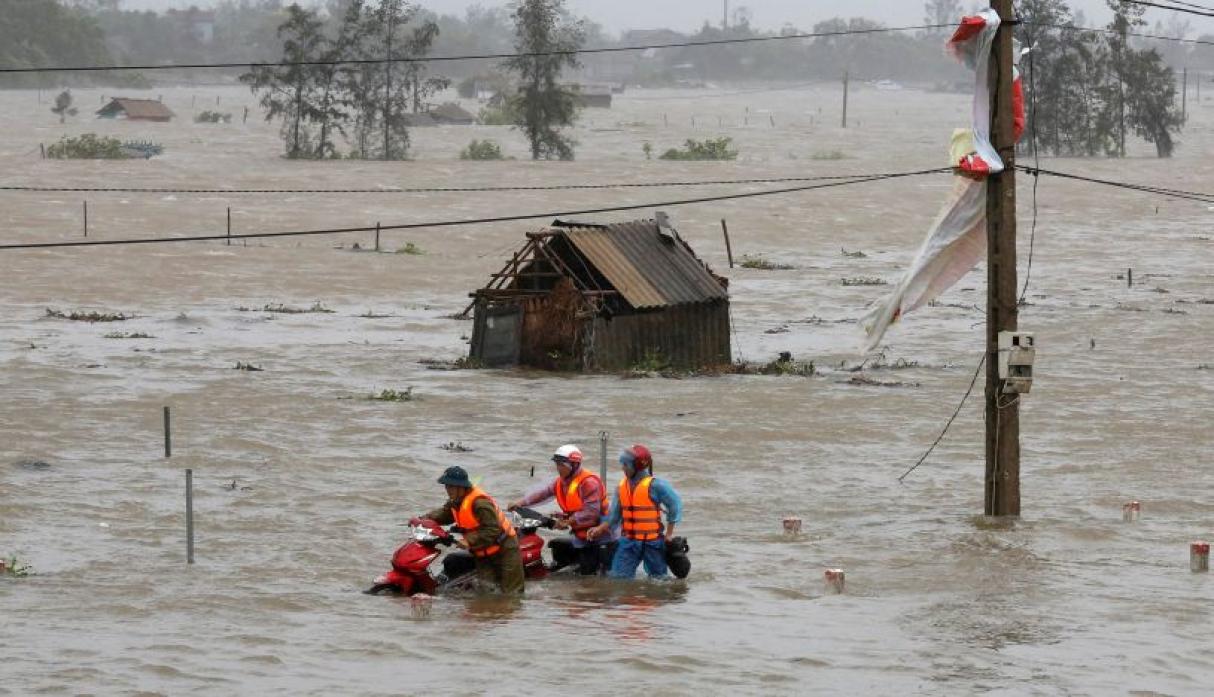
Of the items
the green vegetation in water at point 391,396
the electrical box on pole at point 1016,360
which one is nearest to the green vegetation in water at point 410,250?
the green vegetation in water at point 391,396

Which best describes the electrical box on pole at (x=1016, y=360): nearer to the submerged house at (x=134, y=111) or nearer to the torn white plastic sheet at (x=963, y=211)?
the torn white plastic sheet at (x=963, y=211)

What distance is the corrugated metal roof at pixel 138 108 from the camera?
112 m

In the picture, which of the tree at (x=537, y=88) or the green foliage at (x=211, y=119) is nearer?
the tree at (x=537, y=88)

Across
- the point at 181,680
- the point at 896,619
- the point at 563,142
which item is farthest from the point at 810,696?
the point at 563,142

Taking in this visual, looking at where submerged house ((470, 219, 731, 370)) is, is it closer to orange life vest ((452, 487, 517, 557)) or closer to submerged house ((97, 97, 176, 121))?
orange life vest ((452, 487, 517, 557))

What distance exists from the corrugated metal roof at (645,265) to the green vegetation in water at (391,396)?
4193 mm

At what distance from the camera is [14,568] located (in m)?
18.1

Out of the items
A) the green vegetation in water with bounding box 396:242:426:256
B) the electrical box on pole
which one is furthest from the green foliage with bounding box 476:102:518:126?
the electrical box on pole

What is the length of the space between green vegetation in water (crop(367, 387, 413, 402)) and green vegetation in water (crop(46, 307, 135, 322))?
10.1 metres

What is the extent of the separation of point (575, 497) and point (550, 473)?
658 cm

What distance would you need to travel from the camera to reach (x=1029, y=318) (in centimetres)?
4219

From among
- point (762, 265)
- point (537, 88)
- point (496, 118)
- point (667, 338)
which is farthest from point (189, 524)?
point (496, 118)

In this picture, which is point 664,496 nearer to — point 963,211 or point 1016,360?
point 1016,360

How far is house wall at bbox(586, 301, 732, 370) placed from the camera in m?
32.7
